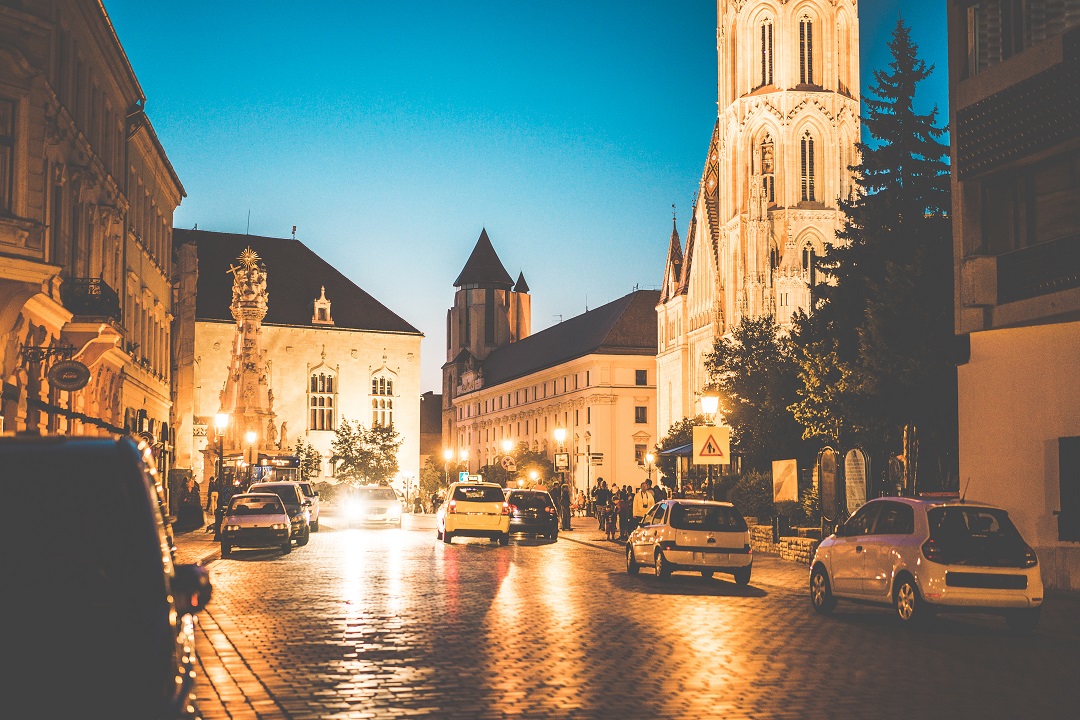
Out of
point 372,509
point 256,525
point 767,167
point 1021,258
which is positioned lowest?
point 372,509

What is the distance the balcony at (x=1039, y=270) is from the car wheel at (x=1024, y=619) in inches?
334

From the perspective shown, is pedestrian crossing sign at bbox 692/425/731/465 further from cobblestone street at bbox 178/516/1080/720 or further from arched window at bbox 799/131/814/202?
arched window at bbox 799/131/814/202

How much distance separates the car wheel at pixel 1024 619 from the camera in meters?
16.0

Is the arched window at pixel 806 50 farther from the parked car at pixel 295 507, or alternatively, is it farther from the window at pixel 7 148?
the window at pixel 7 148

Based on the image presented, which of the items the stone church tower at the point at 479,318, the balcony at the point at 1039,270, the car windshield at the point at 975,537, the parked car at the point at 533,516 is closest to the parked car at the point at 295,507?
the parked car at the point at 533,516

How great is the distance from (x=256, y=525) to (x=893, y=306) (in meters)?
16.4

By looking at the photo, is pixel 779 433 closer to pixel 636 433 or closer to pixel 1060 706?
pixel 1060 706

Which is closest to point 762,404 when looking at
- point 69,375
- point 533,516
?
point 533,516

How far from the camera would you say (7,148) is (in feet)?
85.8

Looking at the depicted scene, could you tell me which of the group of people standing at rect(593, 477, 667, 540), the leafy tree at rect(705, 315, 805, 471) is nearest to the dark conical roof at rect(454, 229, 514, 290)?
the leafy tree at rect(705, 315, 805, 471)

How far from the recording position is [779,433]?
1937 inches

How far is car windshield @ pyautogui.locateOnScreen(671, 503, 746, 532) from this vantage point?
77.4ft

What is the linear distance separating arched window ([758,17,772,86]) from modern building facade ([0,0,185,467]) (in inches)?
2081

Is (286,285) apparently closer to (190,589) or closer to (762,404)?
(762,404)
